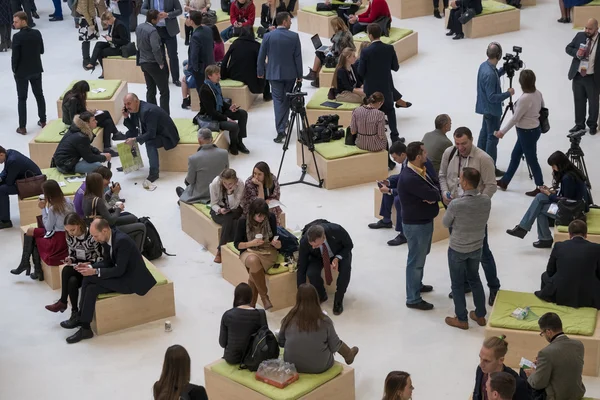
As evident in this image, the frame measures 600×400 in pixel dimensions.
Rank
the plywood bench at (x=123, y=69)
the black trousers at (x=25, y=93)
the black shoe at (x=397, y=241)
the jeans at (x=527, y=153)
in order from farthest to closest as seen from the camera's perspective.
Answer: the plywood bench at (x=123, y=69), the black trousers at (x=25, y=93), the jeans at (x=527, y=153), the black shoe at (x=397, y=241)

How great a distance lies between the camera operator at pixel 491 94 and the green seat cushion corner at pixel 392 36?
444 cm

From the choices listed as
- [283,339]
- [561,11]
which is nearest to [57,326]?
[283,339]

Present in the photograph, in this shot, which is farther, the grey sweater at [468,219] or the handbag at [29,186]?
the handbag at [29,186]

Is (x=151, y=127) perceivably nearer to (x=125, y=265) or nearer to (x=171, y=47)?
(x=171, y=47)

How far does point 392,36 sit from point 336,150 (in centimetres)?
486

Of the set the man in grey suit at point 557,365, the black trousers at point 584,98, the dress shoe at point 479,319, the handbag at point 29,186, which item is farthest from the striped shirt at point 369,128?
the man in grey suit at point 557,365

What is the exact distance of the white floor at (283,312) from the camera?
8148mm

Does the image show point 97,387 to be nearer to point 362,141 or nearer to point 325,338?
point 325,338

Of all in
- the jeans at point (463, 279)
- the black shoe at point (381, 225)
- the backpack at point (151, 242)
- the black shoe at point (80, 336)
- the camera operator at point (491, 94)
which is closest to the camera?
the jeans at point (463, 279)

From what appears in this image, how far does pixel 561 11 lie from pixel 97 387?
12.3m

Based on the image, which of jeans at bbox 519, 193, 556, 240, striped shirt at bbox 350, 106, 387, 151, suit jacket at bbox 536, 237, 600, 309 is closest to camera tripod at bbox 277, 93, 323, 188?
striped shirt at bbox 350, 106, 387, 151

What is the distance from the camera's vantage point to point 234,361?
299 inches

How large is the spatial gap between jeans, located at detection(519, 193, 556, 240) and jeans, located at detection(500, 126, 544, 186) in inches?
46.8

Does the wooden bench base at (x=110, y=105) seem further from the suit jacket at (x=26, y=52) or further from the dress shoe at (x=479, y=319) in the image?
the dress shoe at (x=479, y=319)
